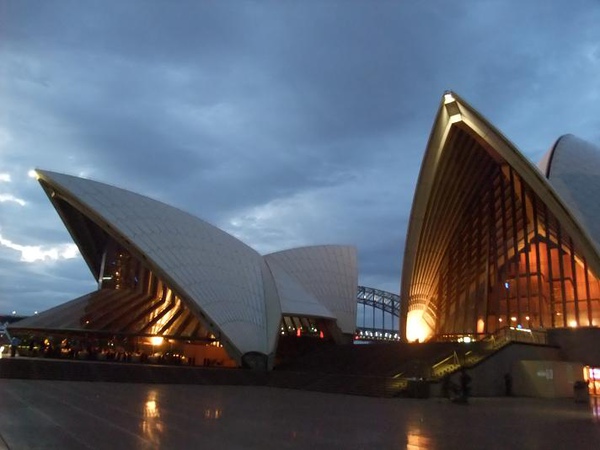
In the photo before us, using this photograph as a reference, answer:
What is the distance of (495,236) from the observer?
122 ft

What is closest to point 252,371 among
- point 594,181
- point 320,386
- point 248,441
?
point 320,386

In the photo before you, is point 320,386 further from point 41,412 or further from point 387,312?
point 387,312

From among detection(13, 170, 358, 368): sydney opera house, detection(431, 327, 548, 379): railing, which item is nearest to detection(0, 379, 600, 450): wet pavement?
detection(431, 327, 548, 379): railing

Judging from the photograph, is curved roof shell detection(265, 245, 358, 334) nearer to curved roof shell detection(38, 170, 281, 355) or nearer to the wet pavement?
curved roof shell detection(38, 170, 281, 355)

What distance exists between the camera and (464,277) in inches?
1523

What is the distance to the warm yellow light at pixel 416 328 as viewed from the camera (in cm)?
4025

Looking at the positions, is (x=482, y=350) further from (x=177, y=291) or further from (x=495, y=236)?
(x=177, y=291)

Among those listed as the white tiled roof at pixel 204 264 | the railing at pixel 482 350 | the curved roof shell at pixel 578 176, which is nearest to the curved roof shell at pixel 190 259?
the white tiled roof at pixel 204 264

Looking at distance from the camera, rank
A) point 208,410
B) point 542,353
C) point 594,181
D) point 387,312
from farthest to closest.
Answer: point 387,312
point 594,181
point 542,353
point 208,410

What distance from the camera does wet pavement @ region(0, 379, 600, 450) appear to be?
817 cm

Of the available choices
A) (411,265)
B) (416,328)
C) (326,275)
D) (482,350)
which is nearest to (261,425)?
(482,350)

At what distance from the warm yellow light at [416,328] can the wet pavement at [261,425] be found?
79.5 feet

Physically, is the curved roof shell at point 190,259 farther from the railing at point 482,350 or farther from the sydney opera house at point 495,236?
the sydney opera house at point 495,236

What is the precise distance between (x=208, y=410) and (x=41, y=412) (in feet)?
11.8
